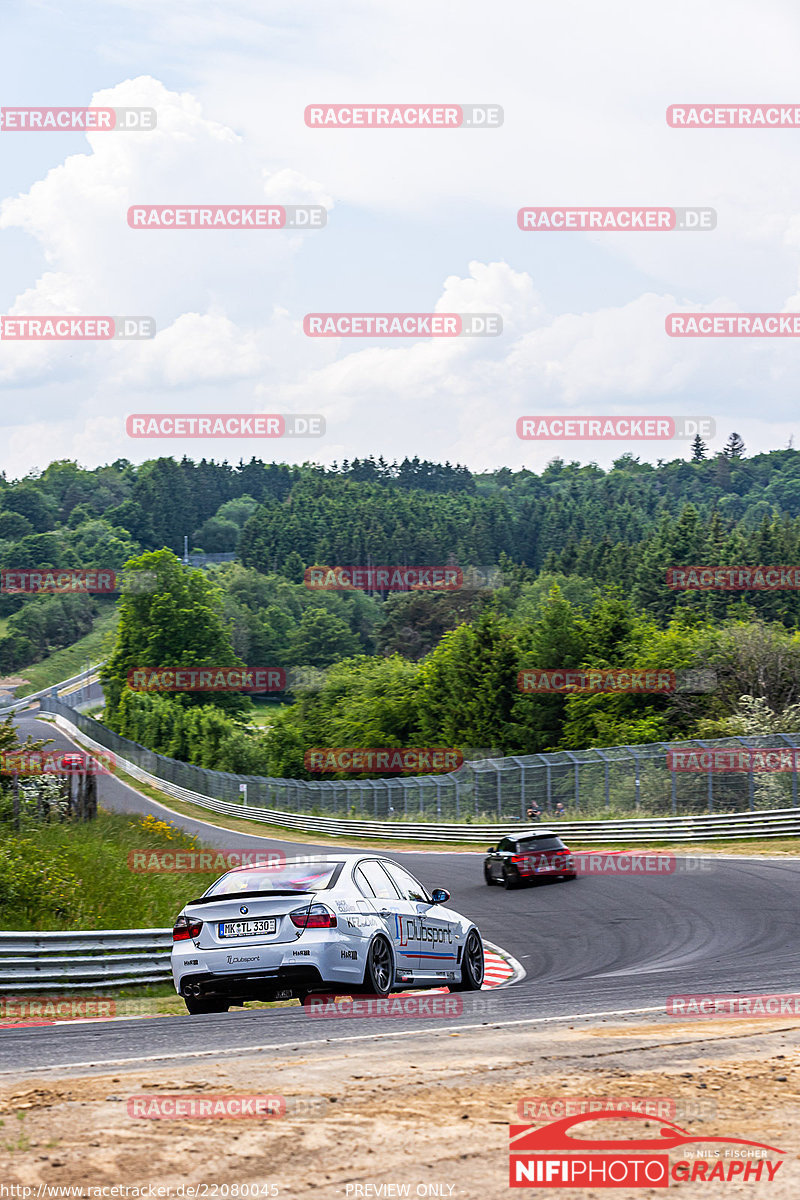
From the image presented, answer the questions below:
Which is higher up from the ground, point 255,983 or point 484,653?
point 484,653

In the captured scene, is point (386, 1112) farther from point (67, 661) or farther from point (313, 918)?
point (67, 661)

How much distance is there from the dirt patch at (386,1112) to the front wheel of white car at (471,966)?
4.72 m

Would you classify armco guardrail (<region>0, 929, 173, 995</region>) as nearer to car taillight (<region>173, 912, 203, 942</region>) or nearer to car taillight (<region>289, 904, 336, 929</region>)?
car taillight (<region>173, 912, 203, 942</region>)

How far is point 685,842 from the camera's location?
34219mm

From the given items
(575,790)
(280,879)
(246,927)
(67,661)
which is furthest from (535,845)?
(67,661)

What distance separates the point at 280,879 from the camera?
1061 centimetres

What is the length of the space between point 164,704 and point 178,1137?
97.4 meters

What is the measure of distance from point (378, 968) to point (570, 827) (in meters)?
28.6

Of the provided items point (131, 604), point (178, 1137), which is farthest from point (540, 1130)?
point (131, 604)

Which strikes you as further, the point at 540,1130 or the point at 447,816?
the point at 447,816

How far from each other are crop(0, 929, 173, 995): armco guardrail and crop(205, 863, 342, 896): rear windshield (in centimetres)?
220

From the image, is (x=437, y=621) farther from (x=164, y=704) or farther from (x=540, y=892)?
(x=540, y=892)

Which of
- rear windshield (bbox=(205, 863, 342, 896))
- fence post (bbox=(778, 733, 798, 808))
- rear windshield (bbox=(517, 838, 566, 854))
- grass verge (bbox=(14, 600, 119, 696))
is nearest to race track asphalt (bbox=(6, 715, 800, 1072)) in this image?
rear windshield (bbox=(517, 838, 566, 854))

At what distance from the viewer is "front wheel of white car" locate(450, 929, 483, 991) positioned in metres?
12.5
